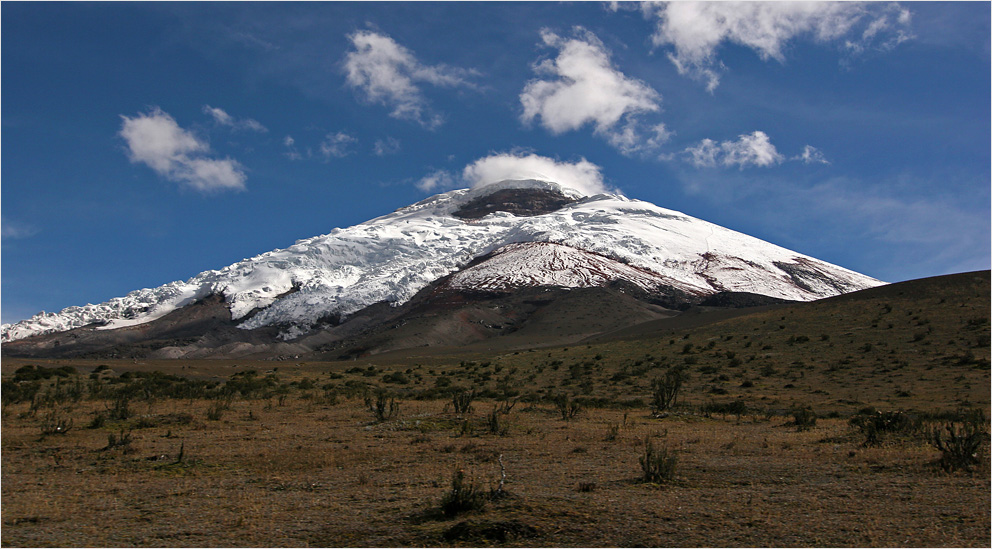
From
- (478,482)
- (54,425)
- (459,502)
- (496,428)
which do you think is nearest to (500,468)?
(478,482)

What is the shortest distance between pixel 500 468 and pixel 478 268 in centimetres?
11304

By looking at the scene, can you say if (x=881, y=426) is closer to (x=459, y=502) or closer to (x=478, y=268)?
(x=459, y=502)

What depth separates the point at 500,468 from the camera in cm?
1134

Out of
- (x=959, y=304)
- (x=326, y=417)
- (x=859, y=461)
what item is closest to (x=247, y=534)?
(x=859, y=461)

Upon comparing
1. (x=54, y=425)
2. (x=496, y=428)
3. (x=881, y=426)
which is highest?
(x=54, y=425)

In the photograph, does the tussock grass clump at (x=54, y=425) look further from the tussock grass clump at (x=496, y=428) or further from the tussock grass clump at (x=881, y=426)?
the tussock grass clump at (x=881, y=426)

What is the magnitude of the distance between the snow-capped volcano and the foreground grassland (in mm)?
88195

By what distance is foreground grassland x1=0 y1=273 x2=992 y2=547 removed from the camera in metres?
7.61

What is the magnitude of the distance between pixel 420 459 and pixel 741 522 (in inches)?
249

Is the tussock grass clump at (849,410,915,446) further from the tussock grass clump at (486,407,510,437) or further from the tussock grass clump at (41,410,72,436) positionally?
the tussock grass clump at (41,410,72,436)

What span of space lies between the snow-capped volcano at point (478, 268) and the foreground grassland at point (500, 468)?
289 feet

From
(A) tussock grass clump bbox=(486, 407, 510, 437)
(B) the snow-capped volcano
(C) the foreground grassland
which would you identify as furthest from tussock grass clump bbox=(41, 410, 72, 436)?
(B) the snow-capped volcano

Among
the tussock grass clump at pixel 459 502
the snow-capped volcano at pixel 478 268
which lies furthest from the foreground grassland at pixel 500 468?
the snow-capped volcano at pixel 478 268

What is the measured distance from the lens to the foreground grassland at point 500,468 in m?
7.61
